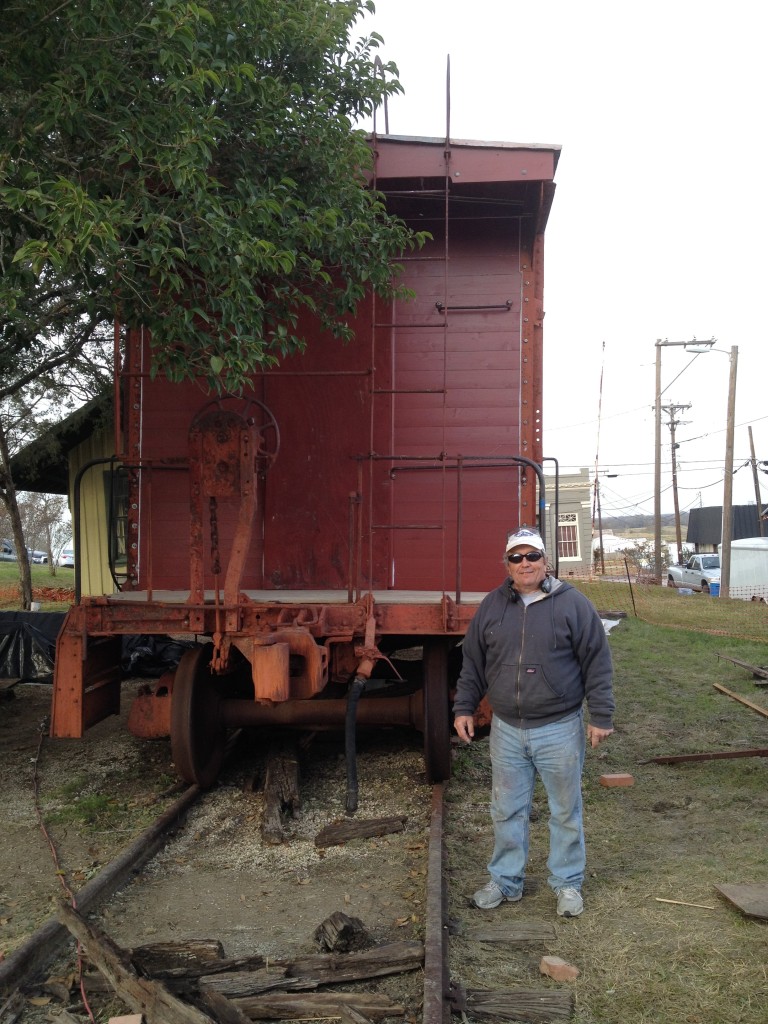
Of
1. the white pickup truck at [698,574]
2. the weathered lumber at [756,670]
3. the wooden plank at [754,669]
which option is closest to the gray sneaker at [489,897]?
the weathered lumber at [756,670]

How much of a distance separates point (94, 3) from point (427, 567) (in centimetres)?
424

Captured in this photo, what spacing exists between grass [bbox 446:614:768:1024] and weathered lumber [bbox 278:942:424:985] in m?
0.21

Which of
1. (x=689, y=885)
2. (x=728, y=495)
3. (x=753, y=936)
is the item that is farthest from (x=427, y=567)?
(x=728, y=495)

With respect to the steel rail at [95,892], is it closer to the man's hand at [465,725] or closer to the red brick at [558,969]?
the man's hand at [465,725]

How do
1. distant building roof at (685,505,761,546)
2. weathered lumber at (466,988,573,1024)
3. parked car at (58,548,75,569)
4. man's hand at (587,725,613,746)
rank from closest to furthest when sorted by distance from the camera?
weathered lumber at (466,988,573,1024), man's hand at (587,725,613,746), distant building roof at (685,505,761,546), parked car at (58,548,75,569)

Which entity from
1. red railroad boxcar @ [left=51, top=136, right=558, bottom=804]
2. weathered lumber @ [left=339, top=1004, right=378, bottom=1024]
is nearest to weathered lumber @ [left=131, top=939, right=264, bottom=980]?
weathered lumber @ [left=339, top=1004, right=378, bottom=1024]

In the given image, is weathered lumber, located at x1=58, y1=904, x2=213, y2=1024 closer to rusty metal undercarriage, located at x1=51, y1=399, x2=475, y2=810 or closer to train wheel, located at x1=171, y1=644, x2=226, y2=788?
rusty metal undercarriage, located at x1=51, y1=399, x2=475, y2=810

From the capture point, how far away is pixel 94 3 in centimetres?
440

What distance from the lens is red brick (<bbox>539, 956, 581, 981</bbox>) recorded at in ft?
11.8

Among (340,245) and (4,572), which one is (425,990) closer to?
(340,245)

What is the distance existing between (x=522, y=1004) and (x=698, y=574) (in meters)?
34.1

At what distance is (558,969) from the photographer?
3.61 m

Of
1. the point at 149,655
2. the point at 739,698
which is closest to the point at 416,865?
the point at 739,698

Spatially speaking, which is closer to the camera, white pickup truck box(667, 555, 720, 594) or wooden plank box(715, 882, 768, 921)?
wooden plank box(715, 882, 768, 921)
